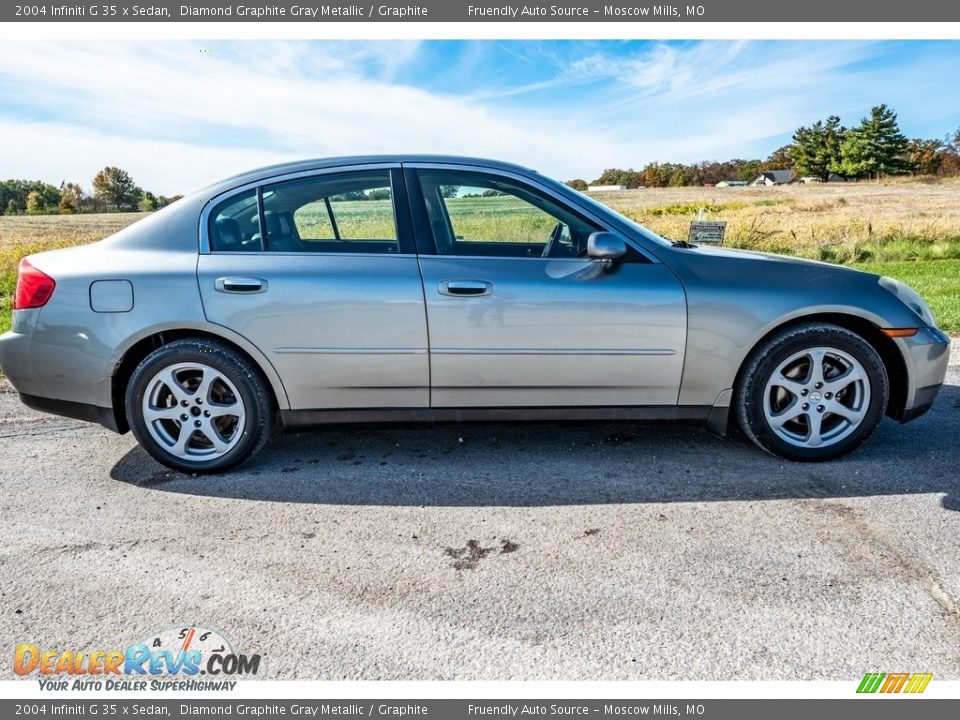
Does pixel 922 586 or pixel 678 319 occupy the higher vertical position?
pixel 678 319

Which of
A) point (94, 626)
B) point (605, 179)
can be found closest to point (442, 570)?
point (94, 626)

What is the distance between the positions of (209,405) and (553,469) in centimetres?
182

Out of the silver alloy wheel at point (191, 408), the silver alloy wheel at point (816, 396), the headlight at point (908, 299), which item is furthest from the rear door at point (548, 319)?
the headlight at point (908, 299)

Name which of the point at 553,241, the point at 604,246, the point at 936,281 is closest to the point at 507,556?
the point at 604,246

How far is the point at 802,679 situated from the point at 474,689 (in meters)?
0.96

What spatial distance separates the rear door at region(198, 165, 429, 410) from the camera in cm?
337

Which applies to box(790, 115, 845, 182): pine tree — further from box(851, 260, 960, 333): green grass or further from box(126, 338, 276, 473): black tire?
box(126, 338, 276, 473): black tire

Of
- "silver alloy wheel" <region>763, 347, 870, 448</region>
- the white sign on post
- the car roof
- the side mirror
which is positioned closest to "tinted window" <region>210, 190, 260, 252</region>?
the car roof

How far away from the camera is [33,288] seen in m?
3.46

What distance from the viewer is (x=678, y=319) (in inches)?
134

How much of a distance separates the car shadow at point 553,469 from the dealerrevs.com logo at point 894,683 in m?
1.20

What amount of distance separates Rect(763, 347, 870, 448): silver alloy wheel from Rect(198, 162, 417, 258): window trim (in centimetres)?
203

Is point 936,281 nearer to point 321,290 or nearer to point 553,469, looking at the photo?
point 553,469

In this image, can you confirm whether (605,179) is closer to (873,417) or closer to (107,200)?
(107,200)
